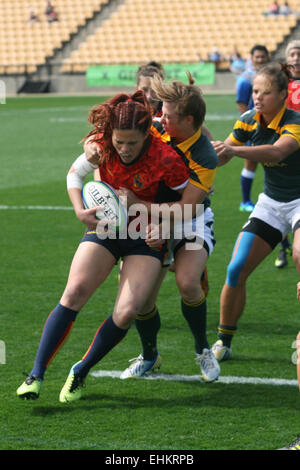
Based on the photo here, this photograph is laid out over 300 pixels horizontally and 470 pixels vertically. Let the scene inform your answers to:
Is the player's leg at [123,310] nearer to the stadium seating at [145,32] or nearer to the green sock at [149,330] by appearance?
the green sock at [149,330]

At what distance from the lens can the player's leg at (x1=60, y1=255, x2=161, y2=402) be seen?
424 centimetres

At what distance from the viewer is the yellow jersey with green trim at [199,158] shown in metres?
4.48

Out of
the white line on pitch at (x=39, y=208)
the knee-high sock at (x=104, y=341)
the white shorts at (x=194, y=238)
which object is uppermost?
the white line on pitch at (x=39, y=208)

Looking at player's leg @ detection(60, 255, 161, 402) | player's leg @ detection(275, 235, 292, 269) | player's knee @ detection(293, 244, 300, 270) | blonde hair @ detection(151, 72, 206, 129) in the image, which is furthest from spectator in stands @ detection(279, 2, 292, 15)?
player's leg @ detection(60, 255, 161, 402)

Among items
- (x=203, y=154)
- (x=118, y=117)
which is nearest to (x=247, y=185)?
(x=203, y=154)

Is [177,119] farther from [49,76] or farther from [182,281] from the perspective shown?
[49,76]

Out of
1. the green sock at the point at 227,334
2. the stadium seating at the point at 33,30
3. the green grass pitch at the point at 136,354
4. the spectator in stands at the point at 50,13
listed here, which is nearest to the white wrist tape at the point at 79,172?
the green grass pitch at the point at 136,354

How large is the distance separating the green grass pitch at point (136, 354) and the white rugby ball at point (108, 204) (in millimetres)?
976

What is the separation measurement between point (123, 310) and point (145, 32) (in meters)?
34.2

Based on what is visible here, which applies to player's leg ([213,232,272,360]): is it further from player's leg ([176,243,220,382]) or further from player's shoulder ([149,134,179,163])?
player's shoulder ([149,134,179,163])

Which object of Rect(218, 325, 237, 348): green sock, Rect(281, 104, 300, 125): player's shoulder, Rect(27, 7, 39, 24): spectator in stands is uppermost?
Rect(27, 7, 39, 24): spectator in stands

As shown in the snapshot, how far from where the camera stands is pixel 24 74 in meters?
36.2

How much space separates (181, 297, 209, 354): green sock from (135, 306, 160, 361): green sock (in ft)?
0.60

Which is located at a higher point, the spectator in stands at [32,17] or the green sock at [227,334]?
the spectator in stands at [32,17]
